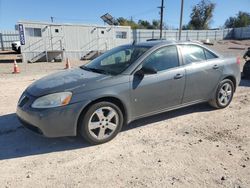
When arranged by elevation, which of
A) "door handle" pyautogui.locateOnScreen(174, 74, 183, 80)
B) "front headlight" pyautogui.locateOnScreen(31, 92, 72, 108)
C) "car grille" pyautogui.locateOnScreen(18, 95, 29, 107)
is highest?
"door handle" pyautogui.locateOnScreen(174, 74, 183, 80)

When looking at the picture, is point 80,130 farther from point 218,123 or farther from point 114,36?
point 114,36

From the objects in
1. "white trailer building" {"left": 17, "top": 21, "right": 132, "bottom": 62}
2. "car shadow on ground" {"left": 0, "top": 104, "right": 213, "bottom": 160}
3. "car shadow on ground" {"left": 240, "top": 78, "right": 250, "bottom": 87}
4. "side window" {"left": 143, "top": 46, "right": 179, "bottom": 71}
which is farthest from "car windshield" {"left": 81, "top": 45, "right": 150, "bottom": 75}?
"white trailer building" {"left": 17, "top": 21, "right": 132, "bottom": 62}

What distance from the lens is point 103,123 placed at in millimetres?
3947

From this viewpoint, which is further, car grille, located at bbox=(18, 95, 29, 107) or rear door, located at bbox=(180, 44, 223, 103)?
rear door, located at bbox=(180, 44, 223, 103)

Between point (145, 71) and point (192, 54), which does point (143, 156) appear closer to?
point (145, 71)

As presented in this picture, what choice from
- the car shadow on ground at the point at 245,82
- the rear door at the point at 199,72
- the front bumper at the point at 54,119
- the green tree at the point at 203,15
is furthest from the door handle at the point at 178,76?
the green tree at the point at 203,15

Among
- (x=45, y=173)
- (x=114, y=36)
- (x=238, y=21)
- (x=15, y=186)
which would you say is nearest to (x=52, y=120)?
(x=45, y=173)

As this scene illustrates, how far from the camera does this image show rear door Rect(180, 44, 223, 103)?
4.84m

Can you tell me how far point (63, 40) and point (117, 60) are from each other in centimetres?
1774

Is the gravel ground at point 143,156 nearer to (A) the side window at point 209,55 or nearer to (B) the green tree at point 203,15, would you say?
(A) the side window at point 209,55

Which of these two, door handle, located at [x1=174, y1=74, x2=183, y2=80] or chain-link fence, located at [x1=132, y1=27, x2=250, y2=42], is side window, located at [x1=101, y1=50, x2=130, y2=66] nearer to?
door handle, located at [x1=174, y1=74, x2=183, y2=80]

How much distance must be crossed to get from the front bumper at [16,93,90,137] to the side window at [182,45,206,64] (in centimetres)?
227

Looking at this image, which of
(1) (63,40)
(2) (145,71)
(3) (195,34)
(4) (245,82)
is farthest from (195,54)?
(3) (195,34)

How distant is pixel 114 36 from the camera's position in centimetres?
2430
